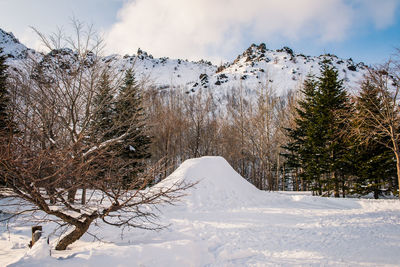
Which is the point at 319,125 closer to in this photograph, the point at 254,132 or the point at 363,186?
the point at 363,186

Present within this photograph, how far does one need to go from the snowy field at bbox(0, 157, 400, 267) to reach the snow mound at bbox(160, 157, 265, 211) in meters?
0.09

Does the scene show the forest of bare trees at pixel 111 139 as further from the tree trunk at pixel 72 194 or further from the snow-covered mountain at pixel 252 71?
the snow-covered mountain at pixel 252 71

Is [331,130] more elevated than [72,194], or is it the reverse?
[331,130]

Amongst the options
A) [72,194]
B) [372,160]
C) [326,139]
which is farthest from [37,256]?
[372,160]

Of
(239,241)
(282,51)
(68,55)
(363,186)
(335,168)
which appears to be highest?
(282,51)

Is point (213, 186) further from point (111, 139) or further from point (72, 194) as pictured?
point (72, 194)

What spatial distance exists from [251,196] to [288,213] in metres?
2.73

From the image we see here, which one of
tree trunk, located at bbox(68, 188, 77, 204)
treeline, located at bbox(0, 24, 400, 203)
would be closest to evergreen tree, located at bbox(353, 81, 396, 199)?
treeline, located at bbox(0, 24, 400, 203)

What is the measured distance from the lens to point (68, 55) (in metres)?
9.30

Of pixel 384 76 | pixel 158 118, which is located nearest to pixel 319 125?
pixel 384 76

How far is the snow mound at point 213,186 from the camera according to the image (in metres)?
9.90

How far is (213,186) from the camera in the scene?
11.1m

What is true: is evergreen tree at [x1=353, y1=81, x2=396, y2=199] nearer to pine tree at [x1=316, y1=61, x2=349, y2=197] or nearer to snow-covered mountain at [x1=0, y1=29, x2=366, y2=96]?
pine tree at [x1=316, y1=61, x2=349, y2=197]

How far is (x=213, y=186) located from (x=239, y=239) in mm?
5585
